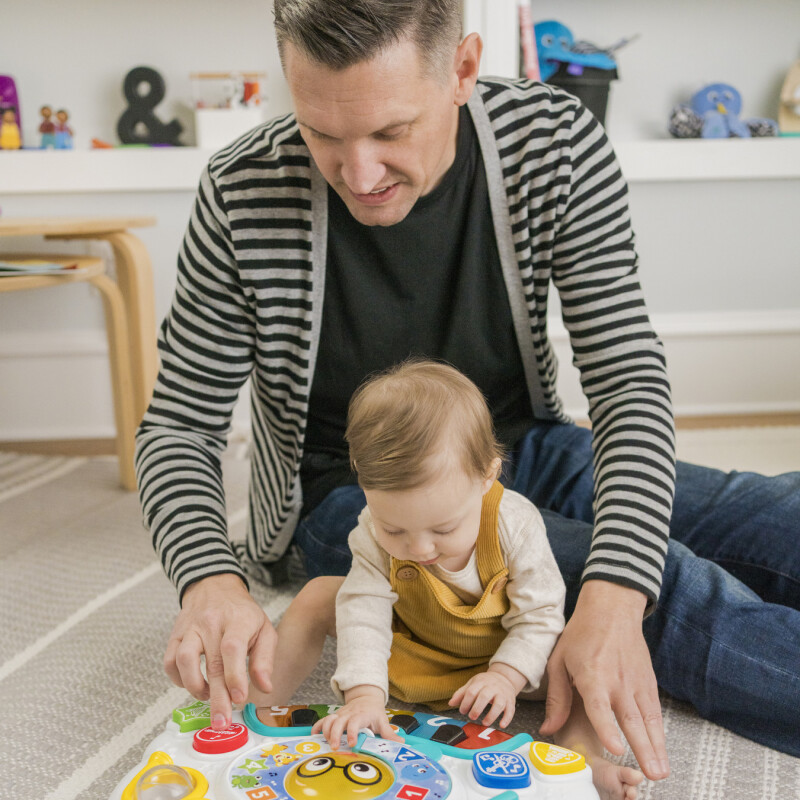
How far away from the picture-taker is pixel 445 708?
2.85 ft

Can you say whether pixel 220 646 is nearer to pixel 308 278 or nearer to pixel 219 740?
pixel 219 740

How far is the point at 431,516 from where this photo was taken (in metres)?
0.71

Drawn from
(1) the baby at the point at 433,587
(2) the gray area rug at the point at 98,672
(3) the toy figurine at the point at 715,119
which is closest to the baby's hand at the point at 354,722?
(1) the baby at the point at 433,587

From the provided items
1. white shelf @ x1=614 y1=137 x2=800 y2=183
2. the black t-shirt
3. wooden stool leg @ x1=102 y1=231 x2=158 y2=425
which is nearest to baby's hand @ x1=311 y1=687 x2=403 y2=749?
the black t-shirt

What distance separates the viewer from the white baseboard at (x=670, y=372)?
2.02m

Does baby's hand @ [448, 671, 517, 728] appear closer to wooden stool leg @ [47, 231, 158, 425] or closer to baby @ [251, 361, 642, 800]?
baby @ [251, 361, 642, 800]

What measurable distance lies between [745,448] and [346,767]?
4.81 feet

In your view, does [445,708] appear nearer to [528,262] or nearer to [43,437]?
[528,262]

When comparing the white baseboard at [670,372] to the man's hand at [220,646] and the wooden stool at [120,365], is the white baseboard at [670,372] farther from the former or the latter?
the man's hand at [220,646]

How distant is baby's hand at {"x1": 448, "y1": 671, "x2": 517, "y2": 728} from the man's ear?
1.71 ft

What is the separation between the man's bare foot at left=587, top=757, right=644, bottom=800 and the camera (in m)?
0.67

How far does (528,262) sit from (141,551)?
0.78 meters

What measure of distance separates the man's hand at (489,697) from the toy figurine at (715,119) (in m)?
1.55

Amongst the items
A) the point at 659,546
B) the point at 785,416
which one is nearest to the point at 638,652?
the point at 659,546
